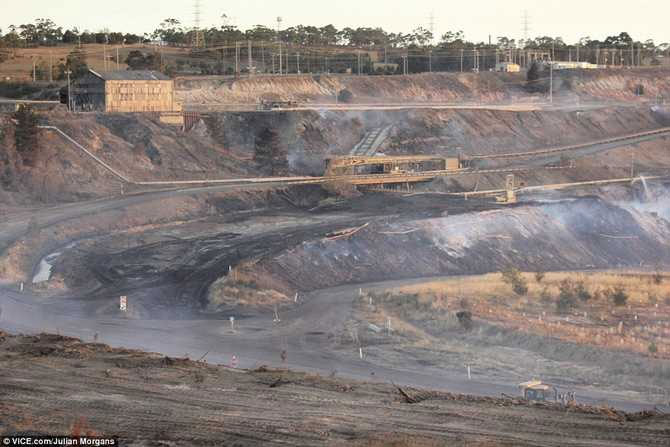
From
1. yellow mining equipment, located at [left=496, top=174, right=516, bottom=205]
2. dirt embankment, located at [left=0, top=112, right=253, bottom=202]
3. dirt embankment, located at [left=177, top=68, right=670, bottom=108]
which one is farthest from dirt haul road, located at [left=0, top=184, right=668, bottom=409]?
dirt embankment, located at [left=177, top=68, right=670, bottom=108]

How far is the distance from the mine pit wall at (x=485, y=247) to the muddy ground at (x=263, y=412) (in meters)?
25.5

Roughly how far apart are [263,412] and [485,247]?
1745 inches

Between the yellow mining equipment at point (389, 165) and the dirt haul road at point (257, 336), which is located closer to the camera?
the dirt haul road at point (257, 336)

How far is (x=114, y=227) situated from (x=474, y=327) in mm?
28615

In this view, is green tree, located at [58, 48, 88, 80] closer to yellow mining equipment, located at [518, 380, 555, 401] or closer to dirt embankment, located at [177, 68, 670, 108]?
dirt embankment, located at [177, 68, 670, 108]

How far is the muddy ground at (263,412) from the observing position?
25359 millimetres

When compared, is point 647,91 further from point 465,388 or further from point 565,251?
point 465,388

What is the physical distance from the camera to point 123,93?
9612 cm

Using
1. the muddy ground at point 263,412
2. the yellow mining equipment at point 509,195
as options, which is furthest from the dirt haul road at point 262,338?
the yellow mining equipment at point 509,195

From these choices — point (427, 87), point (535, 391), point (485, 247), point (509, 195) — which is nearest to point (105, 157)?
point (509, 195)

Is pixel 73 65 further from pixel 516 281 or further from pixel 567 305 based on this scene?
pixel 567 305

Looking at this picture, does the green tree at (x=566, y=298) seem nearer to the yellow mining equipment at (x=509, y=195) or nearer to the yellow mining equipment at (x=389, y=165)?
A: the yellow mining equipment at (x=509, y=195)

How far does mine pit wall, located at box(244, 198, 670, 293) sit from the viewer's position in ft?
208

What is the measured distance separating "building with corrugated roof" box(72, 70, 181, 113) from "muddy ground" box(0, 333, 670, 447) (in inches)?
2442
